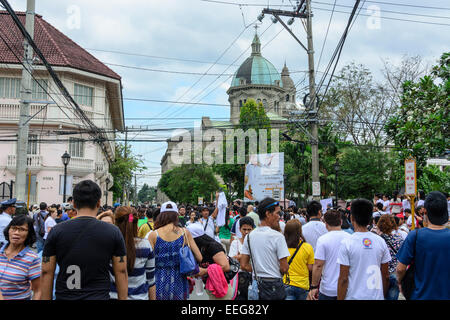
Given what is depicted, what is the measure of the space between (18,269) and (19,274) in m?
0.05

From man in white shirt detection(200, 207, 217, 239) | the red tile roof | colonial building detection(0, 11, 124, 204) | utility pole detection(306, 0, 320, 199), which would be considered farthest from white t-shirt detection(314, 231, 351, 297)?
the red tile roof

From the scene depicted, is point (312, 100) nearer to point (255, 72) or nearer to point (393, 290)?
point (393, 290)

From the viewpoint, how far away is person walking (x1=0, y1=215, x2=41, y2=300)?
451cm

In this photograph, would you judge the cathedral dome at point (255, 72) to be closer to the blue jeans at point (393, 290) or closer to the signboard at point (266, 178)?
the signboard at point (266, 178)

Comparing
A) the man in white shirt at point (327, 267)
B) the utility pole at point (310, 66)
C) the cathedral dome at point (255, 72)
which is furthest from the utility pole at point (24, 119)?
the cathedral dome at point (255, 72)

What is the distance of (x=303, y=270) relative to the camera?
6305 millimetres

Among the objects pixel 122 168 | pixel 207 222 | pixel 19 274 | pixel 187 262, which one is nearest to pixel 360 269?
Answer: pixel 187 262

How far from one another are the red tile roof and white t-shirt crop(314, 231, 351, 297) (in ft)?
92.6

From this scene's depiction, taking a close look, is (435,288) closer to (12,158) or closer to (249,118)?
(12,158)

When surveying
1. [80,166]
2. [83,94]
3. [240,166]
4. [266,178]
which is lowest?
[266,178]

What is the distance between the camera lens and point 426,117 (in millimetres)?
13594

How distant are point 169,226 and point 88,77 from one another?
96.8 feet

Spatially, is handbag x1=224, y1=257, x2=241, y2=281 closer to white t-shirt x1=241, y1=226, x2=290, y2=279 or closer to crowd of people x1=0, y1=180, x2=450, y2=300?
crowd of people x1=0, y1=180, x2=450, y2=300

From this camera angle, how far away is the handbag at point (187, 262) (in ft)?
17.7
